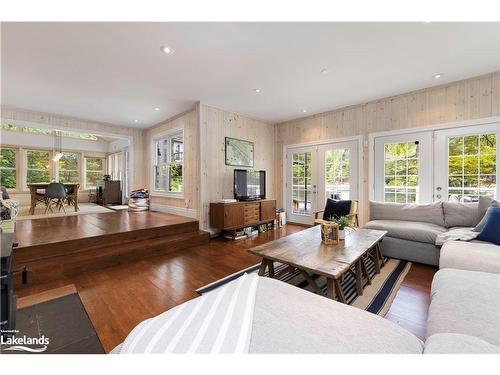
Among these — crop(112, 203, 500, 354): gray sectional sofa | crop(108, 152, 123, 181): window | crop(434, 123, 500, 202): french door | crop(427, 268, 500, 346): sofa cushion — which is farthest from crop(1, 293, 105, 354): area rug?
crop(108, 152, 123, 181): window

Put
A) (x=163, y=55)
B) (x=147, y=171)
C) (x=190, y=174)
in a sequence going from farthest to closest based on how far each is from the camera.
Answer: (x=147, y=171)
(x=190, y=174)
(x=163, y=55)

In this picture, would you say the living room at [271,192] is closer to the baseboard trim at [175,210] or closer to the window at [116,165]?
the baseboard trim at [175,210]

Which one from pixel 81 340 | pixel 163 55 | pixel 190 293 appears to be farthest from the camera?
pixel 163 55

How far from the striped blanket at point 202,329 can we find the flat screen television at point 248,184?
360 cm

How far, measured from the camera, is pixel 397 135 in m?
3.97

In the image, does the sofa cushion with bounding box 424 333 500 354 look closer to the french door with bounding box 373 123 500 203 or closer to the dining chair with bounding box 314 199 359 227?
the dining chair with bounding box 314 199 359 227

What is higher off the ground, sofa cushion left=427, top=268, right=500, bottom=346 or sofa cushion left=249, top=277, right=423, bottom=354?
sofa cushion left=249, top=277, right=423, bottom=354

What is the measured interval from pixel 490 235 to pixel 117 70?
15.9 feet

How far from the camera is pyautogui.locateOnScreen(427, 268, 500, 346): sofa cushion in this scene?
3.16 ft

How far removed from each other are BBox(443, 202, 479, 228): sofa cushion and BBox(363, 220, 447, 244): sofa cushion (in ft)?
0.62

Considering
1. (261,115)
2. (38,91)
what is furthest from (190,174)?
(38,91)

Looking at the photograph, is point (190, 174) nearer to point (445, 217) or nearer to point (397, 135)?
point (397, 135)

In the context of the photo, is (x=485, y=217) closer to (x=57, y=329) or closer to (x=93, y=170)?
(x=57, y=329)

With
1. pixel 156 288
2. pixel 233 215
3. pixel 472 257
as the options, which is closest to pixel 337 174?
pixel 233 215
